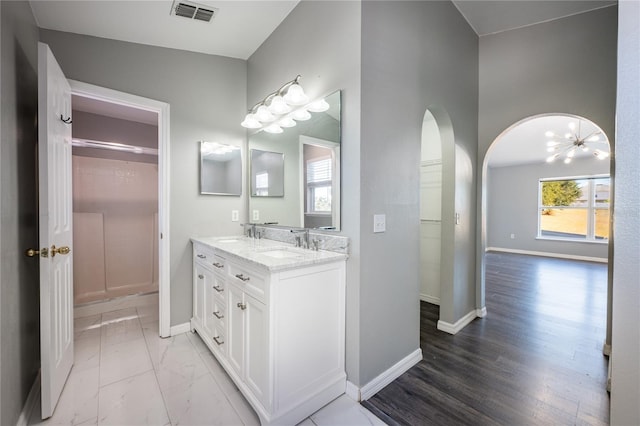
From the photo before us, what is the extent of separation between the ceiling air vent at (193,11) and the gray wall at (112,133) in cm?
196

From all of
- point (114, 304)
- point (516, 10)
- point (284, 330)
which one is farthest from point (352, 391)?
point (516, 10)

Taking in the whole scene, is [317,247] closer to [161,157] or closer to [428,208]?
[161,157]

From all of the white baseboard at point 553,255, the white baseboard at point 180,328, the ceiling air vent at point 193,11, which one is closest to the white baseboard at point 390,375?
the white baseboard at point 180,328

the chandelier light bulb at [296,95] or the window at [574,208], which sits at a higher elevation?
the chandelier light bulb at [296,95]

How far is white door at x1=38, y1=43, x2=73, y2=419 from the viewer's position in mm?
1455

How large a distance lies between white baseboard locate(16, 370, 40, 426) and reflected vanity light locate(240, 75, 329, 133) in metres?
2.45

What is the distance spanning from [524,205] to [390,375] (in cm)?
769

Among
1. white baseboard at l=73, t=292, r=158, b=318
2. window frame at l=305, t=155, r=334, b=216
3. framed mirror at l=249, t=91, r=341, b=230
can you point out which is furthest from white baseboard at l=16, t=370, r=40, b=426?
window frame at l=305, t=155, r=334, b=216

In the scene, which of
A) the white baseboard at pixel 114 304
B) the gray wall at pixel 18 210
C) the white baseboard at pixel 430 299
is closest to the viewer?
the gray wall at pixel 18 210

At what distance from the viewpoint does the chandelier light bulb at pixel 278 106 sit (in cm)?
217

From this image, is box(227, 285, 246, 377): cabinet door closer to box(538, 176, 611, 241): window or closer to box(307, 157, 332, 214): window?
box(307, 157, 332, 214): window

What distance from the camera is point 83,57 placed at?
2135mm

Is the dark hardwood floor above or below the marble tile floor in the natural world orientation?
above

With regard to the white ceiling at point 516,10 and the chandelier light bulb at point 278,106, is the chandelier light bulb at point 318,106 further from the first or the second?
the white ceiling at point 516,10
